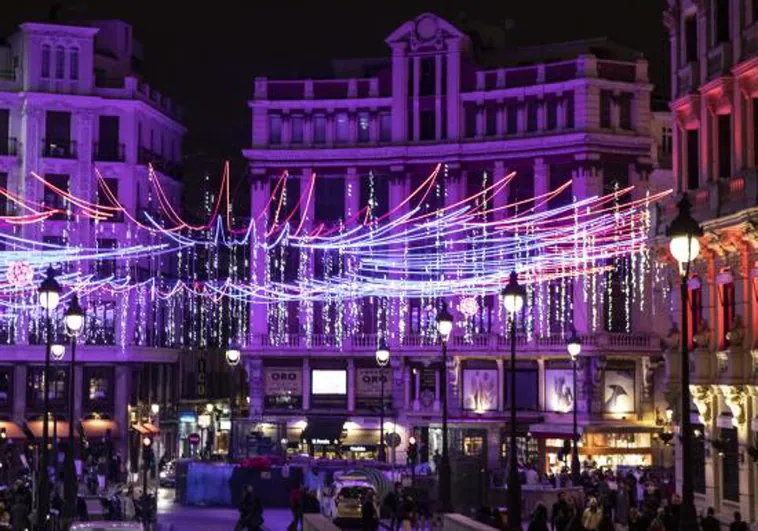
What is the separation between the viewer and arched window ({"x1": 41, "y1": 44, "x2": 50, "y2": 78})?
3017 inches

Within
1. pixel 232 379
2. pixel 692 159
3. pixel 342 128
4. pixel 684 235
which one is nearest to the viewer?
pixel 684 235

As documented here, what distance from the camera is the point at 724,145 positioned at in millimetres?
40156

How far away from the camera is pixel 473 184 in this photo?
77.0 metres

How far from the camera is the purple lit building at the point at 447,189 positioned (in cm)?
7356

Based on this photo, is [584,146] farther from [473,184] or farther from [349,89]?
[349,89]

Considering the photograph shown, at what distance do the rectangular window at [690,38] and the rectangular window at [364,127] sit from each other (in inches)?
1471

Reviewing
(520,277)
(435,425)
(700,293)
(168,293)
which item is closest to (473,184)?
(520,277)

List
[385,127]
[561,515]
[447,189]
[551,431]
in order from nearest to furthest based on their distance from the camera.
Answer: [561,515] → [551,431] → [447,189] → [385,127]

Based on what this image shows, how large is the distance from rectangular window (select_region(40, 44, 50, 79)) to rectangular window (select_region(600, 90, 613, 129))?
26997 mm

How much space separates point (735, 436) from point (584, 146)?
35365 millimetres

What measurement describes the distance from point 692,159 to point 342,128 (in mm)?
38439

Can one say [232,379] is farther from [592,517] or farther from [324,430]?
[592,517]

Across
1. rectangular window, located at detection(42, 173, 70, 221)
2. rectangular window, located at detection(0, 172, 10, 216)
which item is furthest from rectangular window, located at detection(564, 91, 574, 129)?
rectangular window, located at detection(0, 172, 10, 216)

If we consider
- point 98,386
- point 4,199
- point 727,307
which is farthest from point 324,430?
point 727,307
